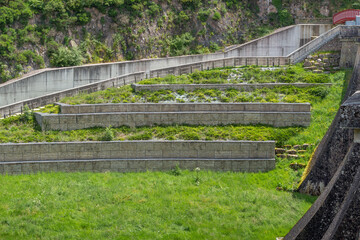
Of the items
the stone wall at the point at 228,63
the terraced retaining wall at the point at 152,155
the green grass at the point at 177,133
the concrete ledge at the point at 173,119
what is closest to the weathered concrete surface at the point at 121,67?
the stone wall at the point at 228,63

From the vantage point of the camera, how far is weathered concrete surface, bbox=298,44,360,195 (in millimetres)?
16531

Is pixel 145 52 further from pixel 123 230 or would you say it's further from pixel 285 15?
pixel 123 230

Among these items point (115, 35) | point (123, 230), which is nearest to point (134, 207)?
point (123, 230)

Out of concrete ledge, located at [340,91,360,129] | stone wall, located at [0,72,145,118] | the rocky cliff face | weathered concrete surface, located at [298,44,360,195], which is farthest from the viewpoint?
the rocky cliff face

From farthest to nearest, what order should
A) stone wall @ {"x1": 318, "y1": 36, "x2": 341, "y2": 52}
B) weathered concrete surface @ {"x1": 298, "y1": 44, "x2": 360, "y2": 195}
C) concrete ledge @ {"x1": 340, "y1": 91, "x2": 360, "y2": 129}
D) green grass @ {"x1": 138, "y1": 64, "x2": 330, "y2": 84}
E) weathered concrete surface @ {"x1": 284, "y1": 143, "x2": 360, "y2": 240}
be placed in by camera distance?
1. stone wall @ {"x1": 318, "y1": 36, "x2": 341, "y2": 52}
2. green grass @ {"x1": 138, "y1": 64, "x2": 330, "y2": 84}
3. weathered concrete surface @ {"x1": 298, "y1": 44, "x2": 360, "y2": 195}
4. weathered concrete surface @ {"x1": 284, "y1": 143, "x2": 360, "y2": 240}
5. concrete ledge @ {"x1": 340, "y1": 91, "x2": 360, "y2": 129}

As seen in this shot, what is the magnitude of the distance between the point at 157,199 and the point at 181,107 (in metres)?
6.43

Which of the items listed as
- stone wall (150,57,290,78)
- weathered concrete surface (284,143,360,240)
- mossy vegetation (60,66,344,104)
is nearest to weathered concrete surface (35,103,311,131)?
mossy vegetation (60,66,344,104)

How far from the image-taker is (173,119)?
2339 cm

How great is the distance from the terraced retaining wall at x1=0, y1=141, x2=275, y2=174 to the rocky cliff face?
8.14m

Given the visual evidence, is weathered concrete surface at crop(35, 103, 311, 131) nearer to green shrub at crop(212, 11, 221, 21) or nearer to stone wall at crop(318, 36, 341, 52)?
stone wall at crop(318, 36, 341, 52)

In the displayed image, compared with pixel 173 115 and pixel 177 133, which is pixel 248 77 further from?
pixel 177 133

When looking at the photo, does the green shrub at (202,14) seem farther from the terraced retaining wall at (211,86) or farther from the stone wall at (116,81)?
the terraced retaining wall at (211,86)

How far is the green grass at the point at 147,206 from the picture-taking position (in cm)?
1620

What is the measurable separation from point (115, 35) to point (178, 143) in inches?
544
